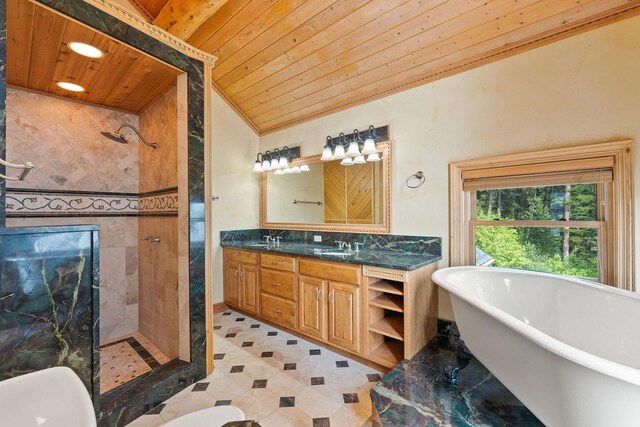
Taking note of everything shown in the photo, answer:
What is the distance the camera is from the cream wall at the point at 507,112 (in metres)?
1.74

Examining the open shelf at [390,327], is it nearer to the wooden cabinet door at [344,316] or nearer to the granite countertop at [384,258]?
the wooden cabinet door at [344,316]

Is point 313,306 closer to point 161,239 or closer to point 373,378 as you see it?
point 373,378

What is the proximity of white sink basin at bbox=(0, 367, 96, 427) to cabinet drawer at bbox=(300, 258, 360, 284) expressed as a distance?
5.76ft

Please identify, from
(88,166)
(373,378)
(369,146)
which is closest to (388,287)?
(373,378)

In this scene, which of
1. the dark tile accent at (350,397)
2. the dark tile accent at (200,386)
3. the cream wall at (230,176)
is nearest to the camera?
the dark tile accent at (350,397)

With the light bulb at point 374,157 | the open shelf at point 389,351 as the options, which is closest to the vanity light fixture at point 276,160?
the light bulb at point 374,157

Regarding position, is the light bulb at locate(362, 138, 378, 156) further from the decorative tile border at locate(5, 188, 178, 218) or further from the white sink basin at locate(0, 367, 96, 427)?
the white sink basin at locate(0, 367, 96, 427)

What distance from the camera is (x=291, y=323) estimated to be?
2715 mm

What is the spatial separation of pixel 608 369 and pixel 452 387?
1.06 meters

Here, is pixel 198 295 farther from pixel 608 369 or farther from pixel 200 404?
A: pixel 608 369

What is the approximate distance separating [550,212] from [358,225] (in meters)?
1.62

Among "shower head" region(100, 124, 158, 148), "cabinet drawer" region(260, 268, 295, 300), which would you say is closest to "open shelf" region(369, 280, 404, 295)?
"cabinet drawer" region(260, 268, 295, 300)

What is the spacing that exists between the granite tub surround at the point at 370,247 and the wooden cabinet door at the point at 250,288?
0.87 ft

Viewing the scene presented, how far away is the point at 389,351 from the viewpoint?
222cm
